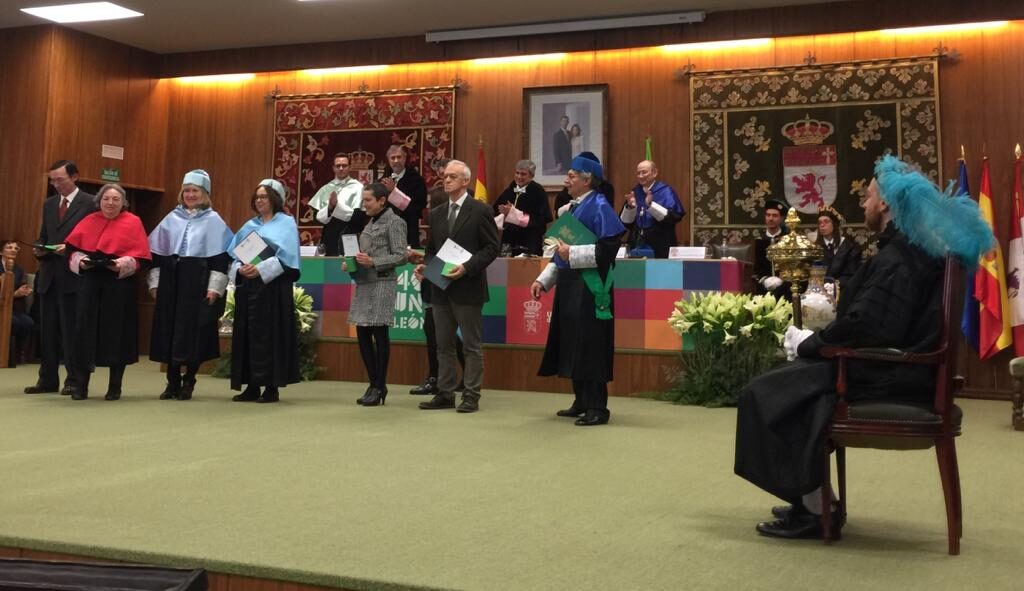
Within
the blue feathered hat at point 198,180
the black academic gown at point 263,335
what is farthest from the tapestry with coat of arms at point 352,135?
the black academic gown at point 263,335

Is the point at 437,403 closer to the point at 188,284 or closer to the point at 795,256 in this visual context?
the point at 188,284

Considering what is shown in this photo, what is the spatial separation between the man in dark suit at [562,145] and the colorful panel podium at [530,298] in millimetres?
2330

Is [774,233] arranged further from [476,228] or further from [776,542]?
[776,542]

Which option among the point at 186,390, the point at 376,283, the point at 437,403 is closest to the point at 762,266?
the point at 437,403

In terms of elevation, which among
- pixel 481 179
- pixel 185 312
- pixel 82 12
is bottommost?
pixel 185 312

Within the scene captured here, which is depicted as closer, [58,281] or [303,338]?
[58,281]

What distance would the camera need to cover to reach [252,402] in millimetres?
5770

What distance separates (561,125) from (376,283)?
407cm

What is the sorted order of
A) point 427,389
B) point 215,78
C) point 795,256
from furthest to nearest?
point 215,78 → point 427,389 → point 795,256

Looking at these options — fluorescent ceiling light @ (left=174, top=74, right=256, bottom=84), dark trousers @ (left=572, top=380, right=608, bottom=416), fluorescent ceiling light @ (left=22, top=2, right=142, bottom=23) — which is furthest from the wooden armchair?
fluorescent ceiling light @ (left=174, top=74, right=256, bottom=84)

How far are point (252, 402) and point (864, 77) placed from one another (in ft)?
19.6

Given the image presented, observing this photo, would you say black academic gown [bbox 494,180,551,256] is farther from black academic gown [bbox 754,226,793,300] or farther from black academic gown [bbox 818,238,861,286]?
black academic gown [bbox 818,238,861,286]

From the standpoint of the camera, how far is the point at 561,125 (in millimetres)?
9242

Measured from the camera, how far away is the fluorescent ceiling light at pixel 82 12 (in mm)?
8844
